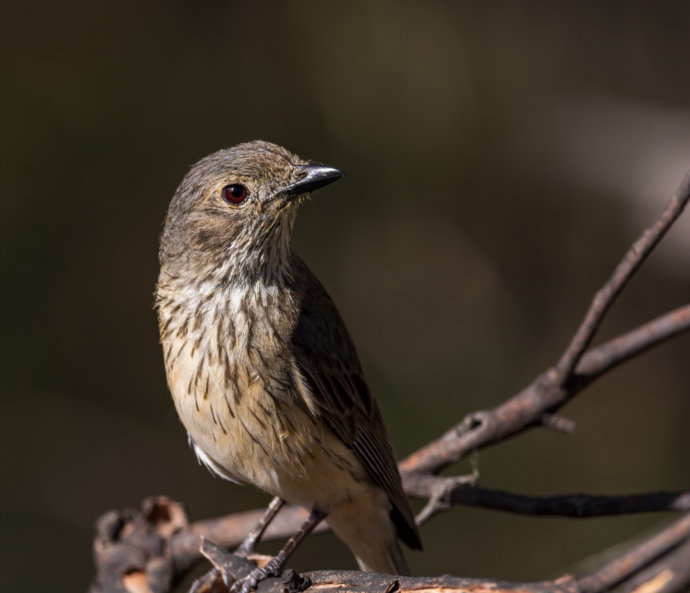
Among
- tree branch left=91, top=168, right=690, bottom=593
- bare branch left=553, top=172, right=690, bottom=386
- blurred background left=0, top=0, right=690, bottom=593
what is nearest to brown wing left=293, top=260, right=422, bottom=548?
tree branch left=91, top=168, right=690, bottom=593

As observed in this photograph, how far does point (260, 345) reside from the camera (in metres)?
4.60

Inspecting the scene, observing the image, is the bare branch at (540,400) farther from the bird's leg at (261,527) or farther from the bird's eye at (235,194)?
the bird's eye at (235,194)

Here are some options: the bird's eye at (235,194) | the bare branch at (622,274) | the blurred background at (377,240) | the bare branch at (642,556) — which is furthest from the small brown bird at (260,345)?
the blurred background at (377,240)

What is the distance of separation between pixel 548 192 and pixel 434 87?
4.03 feet

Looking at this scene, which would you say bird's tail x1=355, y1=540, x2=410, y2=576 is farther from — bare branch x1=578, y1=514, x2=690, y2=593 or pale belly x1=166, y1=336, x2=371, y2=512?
bare branch x1=578, y1=514, x2=690, y2=593

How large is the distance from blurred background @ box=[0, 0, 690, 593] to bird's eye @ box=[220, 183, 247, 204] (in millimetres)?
3150

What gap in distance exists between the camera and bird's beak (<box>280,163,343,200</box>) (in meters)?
4.63

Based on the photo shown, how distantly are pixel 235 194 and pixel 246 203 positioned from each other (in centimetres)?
6

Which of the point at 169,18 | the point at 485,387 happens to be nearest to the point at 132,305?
the point at 169,18

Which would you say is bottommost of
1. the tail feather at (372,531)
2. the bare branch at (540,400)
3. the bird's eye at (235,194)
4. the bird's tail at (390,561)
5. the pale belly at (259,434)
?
the bird's tail at (390,561)

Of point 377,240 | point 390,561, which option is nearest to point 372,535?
point 390,561

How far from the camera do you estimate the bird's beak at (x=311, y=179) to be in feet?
15.2

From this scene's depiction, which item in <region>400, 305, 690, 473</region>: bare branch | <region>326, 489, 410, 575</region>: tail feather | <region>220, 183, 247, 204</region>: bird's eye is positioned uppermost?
<region>220, 183, 247, 204</region>: bird's eye

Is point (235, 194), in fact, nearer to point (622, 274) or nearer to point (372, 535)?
point (622, 274)
